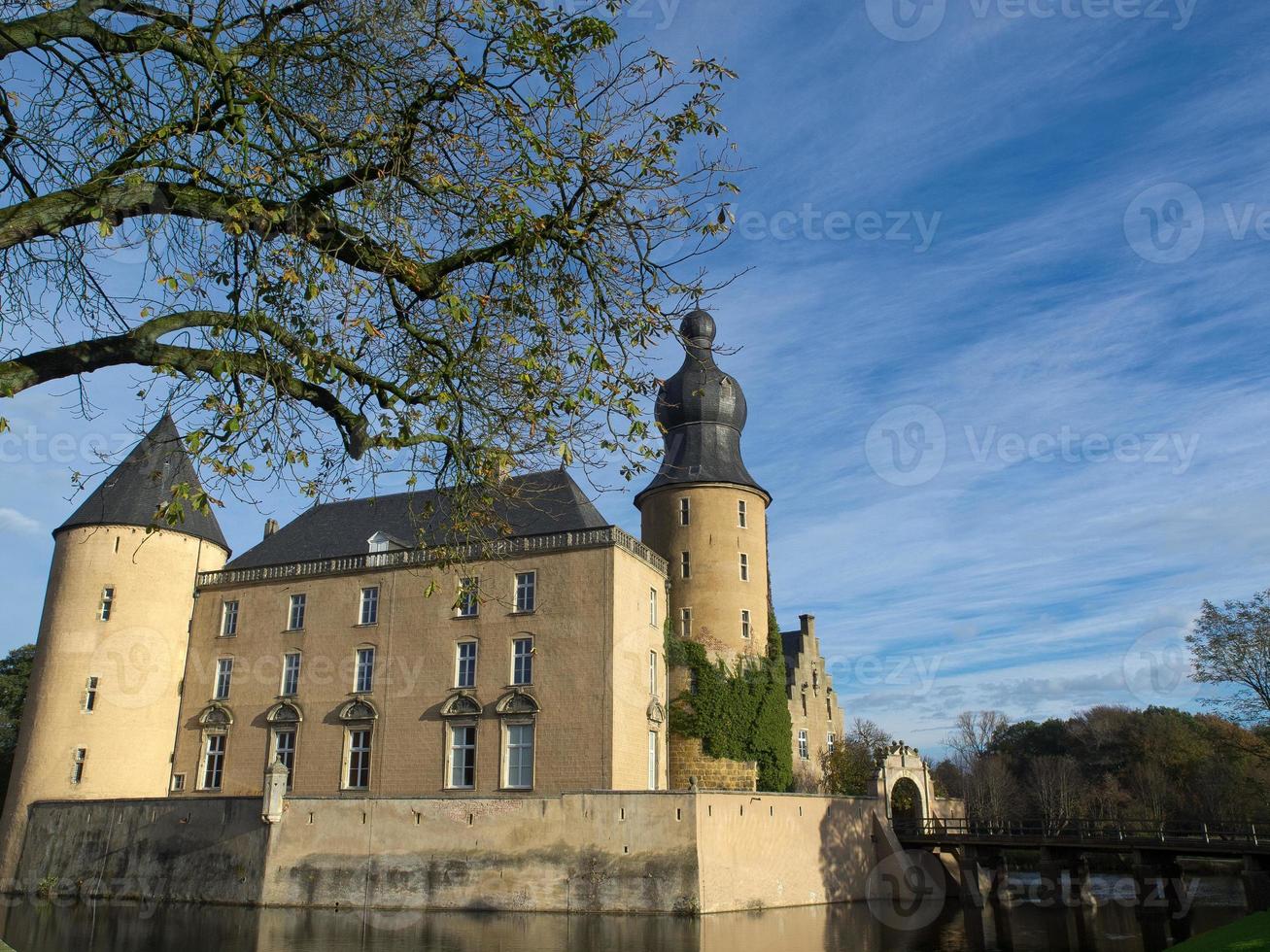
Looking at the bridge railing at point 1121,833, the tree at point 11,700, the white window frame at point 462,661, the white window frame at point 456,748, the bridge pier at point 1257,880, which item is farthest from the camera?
the tree at point 11,700

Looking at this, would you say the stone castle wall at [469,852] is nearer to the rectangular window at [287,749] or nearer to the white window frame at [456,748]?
the white window frame at [456,748]

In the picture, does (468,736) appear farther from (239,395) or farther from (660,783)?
(239,395)

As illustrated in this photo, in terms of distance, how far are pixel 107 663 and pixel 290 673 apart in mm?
5443

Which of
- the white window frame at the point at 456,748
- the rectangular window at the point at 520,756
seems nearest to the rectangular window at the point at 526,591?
the rectangular window at the point at 520,756

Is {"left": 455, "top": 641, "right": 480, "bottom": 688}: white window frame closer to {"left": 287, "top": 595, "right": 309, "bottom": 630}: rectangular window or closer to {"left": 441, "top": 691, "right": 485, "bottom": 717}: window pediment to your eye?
{"left": 441, "top": 691, "right": 485, "bottom": 717}: window pediment

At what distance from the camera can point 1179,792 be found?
48.4 metres

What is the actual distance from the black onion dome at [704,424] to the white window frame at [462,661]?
25.6 ft

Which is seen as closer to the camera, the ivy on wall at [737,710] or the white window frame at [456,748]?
the white window frame at [456,748]

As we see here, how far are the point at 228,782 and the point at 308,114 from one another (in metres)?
26.9

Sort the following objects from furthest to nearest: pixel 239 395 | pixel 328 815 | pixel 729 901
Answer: pixel 328 815, pixel 729 901, pixel 239 395

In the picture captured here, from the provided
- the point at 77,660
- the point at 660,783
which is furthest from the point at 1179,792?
the point at 77,660

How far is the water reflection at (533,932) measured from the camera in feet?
61.1

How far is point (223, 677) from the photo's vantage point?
3127cm

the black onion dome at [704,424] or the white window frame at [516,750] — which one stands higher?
the black onion dome at [704,424]
